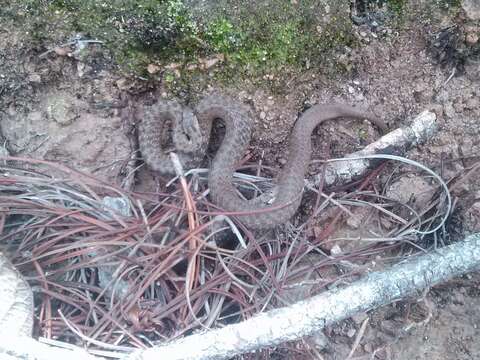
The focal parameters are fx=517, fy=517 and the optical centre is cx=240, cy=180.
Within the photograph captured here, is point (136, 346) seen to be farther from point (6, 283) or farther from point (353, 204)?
point (353, 204)

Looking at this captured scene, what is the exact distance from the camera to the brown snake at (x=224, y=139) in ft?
12.0

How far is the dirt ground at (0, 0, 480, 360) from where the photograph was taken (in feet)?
11.0

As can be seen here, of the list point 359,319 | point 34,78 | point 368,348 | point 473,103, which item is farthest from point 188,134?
point 473,103

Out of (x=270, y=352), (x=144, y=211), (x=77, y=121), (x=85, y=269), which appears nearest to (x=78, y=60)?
(x=77, y=121)

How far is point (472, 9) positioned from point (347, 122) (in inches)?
47.7

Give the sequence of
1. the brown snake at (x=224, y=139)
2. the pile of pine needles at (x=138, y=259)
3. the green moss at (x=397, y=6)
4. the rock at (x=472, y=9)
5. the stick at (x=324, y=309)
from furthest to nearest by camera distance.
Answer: the green moss at (x=397, y=6) < the rock at (x=472, y=9) < the brown snake at (x=224, y=139) < the pile of pine needles at (x=138, y=259) < the stick at (x=324, y=309)

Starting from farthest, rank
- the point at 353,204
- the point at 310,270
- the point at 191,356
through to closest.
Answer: the point at 353,204
the point at 310,270
the point at 191,356

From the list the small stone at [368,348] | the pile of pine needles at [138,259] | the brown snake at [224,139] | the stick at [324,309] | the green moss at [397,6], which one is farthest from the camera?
the green moss at [397,6]

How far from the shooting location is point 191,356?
273 cm

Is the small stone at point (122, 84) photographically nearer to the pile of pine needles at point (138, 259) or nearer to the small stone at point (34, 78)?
the small stone at point (34, 78)

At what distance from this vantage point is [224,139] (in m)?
3.84

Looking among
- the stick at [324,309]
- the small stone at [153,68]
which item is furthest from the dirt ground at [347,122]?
the stick at [324,309]

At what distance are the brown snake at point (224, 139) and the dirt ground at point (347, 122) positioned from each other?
10 cm

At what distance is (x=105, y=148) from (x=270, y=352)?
→ 71.5 inches
